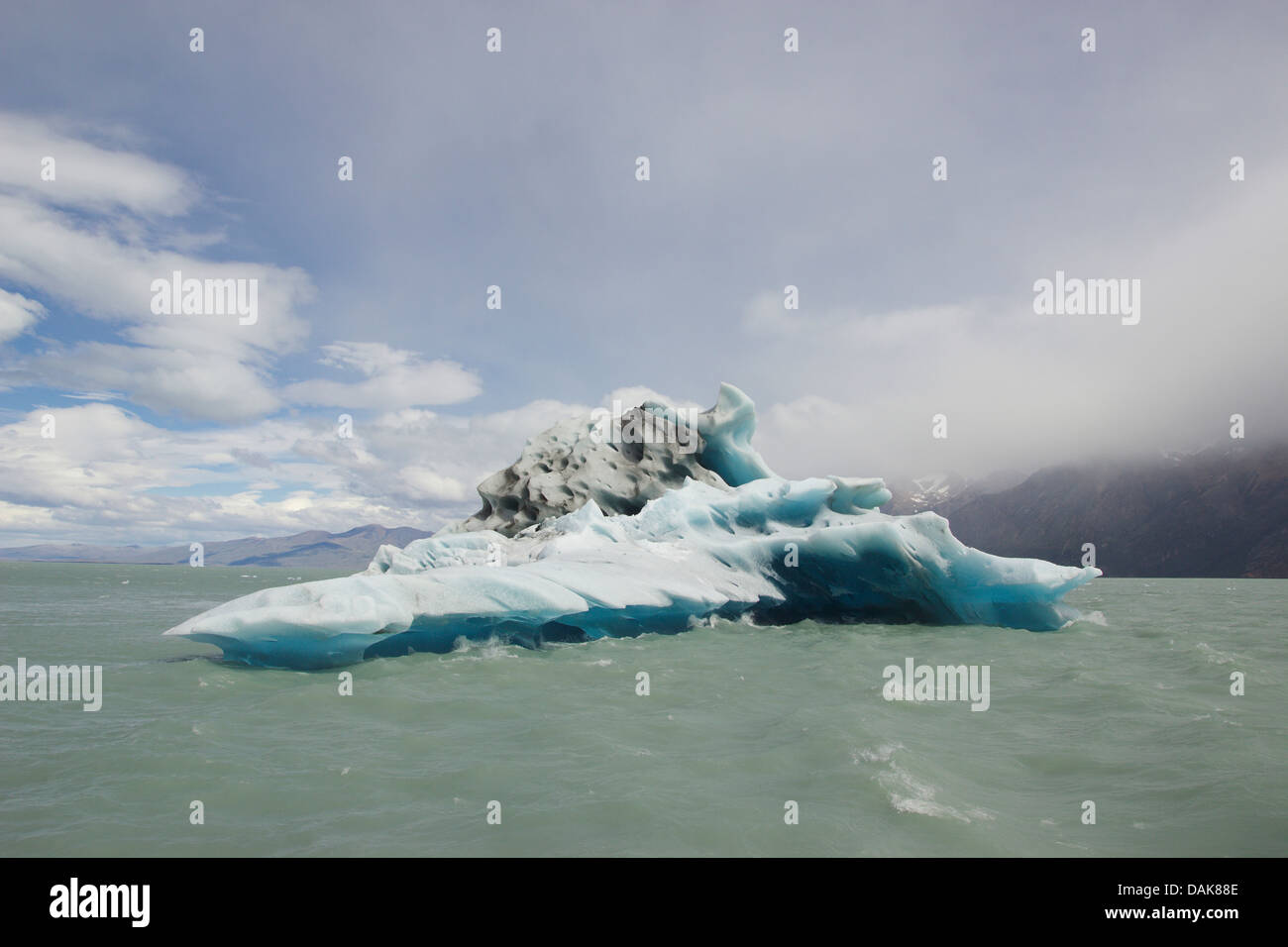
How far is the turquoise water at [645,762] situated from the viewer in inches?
140

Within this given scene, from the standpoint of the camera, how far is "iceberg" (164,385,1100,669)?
7.93m

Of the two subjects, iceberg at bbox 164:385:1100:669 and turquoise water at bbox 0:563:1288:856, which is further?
iceberg at bbox 164:385:1100:669

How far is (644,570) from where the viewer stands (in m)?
11.0

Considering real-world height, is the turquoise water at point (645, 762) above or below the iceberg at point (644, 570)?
below

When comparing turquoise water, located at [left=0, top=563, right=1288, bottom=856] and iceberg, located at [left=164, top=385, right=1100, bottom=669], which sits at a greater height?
iceberg, located at [left=164, top=385, right=1100, bottom=669]

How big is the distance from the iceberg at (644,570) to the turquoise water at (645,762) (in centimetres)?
70

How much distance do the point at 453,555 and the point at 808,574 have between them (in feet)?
22.8

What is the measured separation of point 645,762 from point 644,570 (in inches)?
251

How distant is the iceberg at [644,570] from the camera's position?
7.93 meters

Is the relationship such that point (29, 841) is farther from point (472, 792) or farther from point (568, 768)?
point (568, 768)

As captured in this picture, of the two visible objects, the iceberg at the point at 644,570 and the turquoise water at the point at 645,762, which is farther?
→ the iceberg at the point at 644,570

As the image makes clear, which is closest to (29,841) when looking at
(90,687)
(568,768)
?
(568,768)

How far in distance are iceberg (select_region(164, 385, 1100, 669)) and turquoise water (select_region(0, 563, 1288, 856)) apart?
27.4 inches
